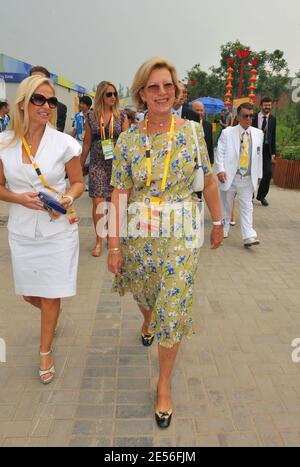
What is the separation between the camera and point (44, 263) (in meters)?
2.45

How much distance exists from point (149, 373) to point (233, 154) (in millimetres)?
3547

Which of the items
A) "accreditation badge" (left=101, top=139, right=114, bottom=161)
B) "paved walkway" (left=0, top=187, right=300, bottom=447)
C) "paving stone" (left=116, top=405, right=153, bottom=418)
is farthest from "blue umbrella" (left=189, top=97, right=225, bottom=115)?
"paving stone" (left=116, top=405, right=153, bottom=418)

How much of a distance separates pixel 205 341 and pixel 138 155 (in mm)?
1700

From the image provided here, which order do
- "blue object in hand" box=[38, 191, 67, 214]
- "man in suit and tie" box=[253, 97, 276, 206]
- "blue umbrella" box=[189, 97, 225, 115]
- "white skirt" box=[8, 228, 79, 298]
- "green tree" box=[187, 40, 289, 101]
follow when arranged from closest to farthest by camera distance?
"blue object in hand" box=[38, 191, 67, 214]
"white skirt" box=[8, 228, 79, 298]
"man in suit and tie" box=[253, 97, 276, 206]
"blue umbrella" box=[189, 97, 225, 115]
"green tree" box=[187, 40, 289, 101]

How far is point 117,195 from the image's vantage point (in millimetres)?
2422

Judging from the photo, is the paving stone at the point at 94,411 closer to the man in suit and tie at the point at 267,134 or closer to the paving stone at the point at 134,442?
the paving stone at the point at 134,442

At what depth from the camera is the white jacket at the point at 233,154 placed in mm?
5355

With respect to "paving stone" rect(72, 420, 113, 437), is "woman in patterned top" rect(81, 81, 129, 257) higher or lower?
higher

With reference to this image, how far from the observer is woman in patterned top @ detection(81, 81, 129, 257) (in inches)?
179

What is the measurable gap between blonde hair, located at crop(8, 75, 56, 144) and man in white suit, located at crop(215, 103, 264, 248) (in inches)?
139

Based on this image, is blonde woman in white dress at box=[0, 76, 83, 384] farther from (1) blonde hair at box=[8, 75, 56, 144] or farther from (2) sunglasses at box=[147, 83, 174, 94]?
(2) sunglasses at box=[147, 83, 174, 94]

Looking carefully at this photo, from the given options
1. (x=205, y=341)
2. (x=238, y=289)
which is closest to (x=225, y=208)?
(x=238, y=289)

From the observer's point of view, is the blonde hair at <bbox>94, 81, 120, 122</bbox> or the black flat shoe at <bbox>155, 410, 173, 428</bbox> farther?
the blonde hair at <bbox>94, 81, 120, 122</bbox>

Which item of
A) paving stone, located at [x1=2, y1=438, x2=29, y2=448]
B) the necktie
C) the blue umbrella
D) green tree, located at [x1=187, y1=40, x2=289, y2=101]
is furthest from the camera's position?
green tree, located at [x1=187, y1=40, x2=289, y2=101]
